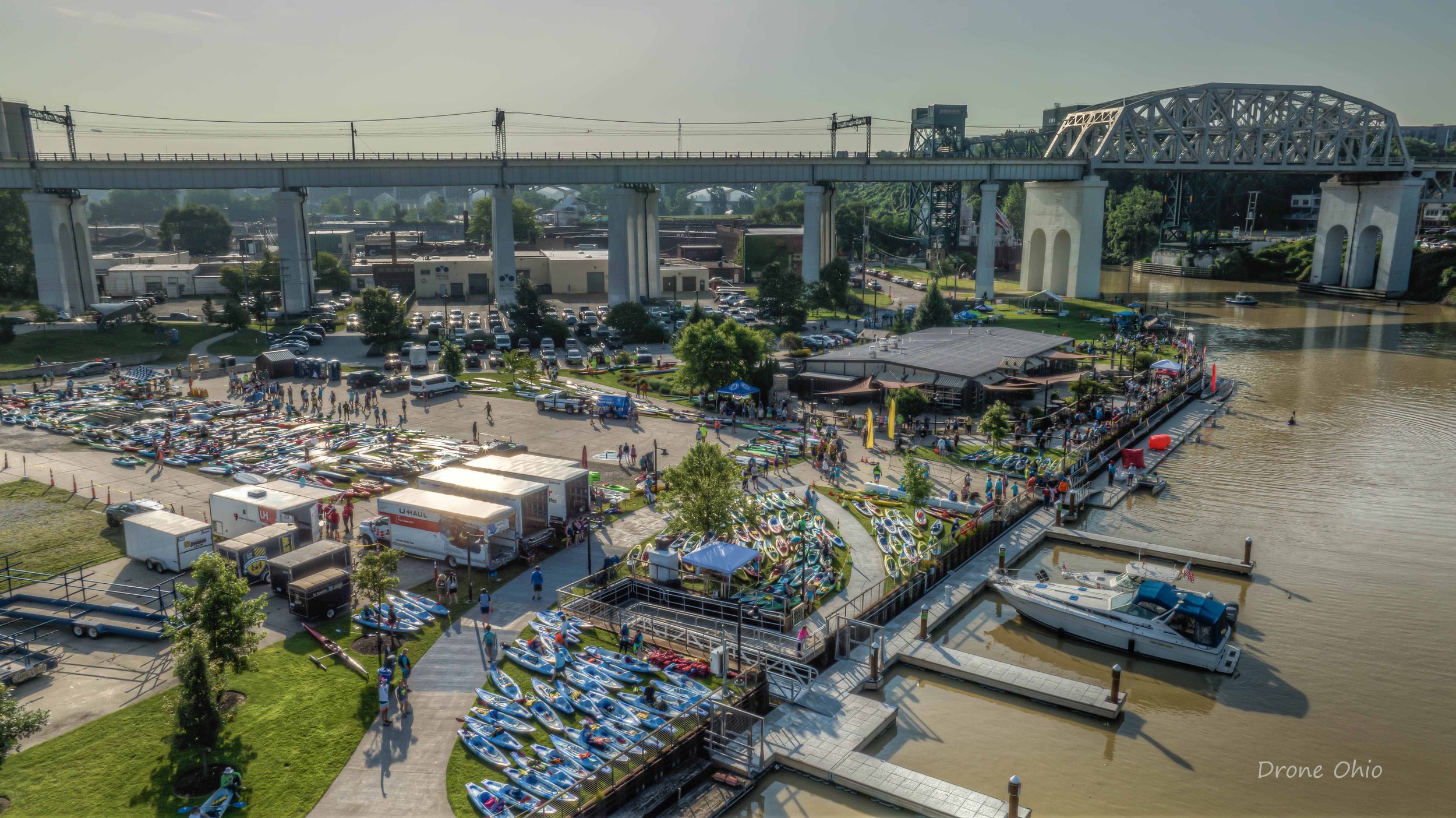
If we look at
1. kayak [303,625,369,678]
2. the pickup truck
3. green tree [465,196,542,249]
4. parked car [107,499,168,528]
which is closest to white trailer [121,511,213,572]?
parked car [107,499,168,528]

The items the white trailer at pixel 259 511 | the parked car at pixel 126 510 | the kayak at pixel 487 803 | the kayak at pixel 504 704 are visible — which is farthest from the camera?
the parked car at pixel 126 510

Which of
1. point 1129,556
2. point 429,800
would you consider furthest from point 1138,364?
point 429,800

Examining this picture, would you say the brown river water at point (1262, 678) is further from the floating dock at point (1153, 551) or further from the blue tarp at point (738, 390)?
the blue tarp at point (738, 390)

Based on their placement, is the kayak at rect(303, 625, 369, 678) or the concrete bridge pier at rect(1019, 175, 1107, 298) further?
the concrete bridge pier at rect(1019, 175, 1107, 298)

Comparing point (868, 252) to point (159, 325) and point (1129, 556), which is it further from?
point (1129, 556)

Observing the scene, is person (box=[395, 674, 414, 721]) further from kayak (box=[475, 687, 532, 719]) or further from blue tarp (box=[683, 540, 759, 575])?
blue tarp (box=[683, 540, 759, 575])

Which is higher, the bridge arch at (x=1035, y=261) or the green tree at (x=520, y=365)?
the bridge arch at (x=1035, y=261)

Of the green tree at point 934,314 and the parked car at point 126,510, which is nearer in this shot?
the parked car at point 126,510

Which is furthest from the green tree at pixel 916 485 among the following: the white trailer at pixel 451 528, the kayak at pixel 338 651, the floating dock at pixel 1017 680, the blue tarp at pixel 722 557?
the kayak at pixel 338 651
